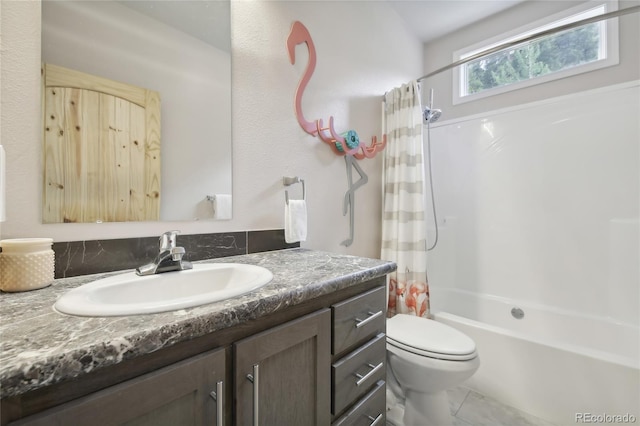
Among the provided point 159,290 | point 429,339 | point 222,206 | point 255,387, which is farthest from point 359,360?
point 222,206

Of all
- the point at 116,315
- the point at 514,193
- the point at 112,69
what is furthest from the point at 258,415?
the point at 514,193

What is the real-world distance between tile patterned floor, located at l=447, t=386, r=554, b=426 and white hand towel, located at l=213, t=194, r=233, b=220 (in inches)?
62.3

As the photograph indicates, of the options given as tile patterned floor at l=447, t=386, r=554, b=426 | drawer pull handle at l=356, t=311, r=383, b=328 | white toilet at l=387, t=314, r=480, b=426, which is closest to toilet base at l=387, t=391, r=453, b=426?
white toilet at l=387, t=314, r=480, b=426

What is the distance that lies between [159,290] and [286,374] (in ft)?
1.54

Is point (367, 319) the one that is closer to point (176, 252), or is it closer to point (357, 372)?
point (357, 372)

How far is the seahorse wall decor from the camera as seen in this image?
1409 mm

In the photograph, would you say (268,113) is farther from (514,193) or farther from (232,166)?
(514,193)

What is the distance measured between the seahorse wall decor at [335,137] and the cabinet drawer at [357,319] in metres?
0.73

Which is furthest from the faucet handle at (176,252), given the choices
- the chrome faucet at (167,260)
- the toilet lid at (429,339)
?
the toilet lid at (429,339)

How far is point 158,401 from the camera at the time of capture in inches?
18.2

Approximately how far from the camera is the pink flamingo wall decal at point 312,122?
4.60 ft

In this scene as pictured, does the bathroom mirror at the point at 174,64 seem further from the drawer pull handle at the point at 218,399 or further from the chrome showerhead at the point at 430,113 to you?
the chrome showerhead at the point at 430,113

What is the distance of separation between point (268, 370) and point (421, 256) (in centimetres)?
136

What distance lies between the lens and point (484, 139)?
2.25 metres
